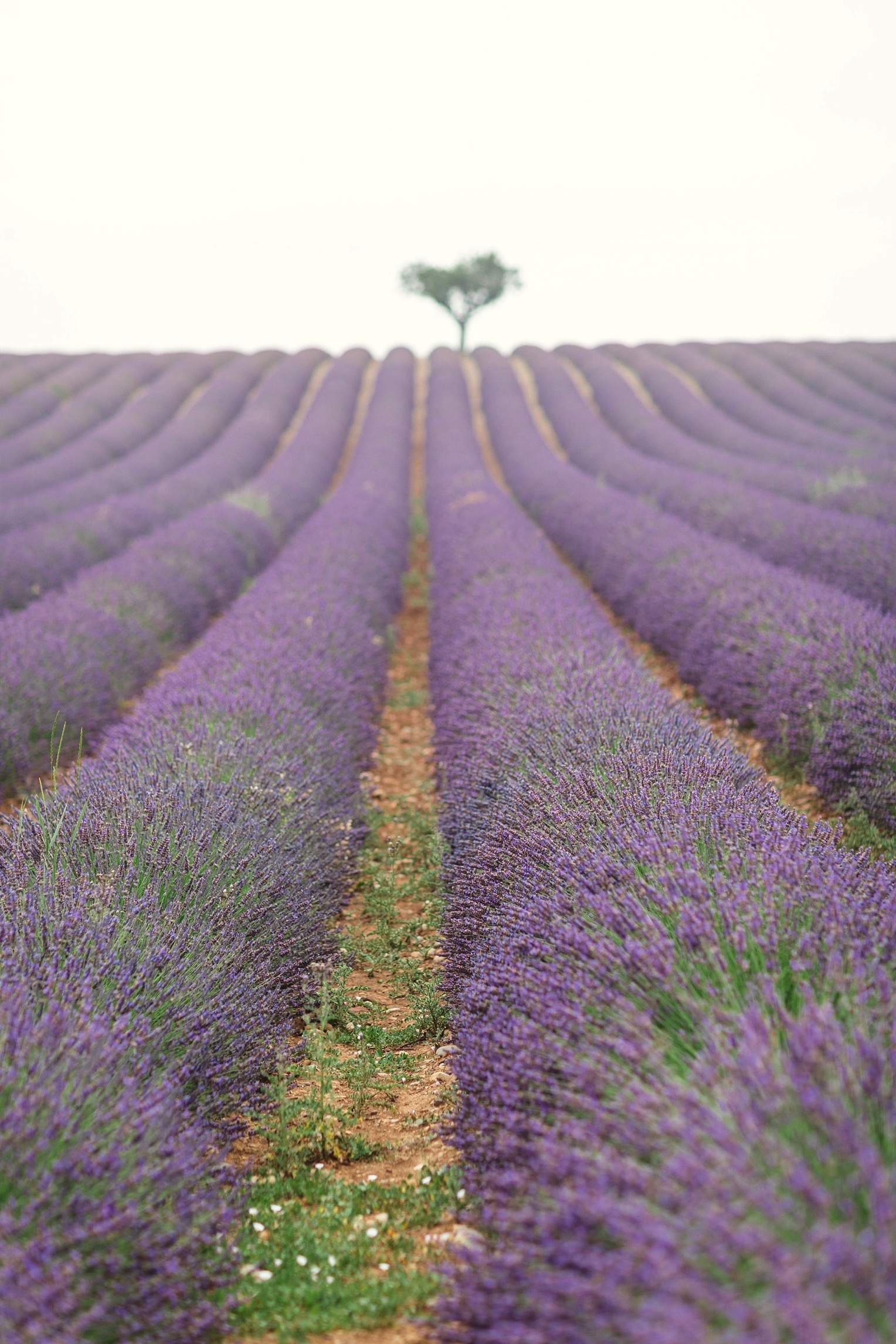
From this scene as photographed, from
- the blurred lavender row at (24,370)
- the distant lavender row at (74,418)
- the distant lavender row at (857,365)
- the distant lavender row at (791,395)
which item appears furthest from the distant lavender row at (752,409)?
the blurred lavender row at (24,370)

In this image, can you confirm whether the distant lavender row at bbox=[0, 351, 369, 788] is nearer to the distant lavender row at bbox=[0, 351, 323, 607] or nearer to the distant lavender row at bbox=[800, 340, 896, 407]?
the distant lavender row at bbox=[0, 351, 323, 607]

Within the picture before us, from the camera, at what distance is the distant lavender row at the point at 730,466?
848 cm

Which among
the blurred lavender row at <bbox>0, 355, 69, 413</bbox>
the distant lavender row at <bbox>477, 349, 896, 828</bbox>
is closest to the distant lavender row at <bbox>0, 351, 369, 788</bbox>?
the distant lavender row at <bbox>477, 349, 896, 828</bbox>

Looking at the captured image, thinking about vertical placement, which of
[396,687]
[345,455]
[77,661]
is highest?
[345,455]

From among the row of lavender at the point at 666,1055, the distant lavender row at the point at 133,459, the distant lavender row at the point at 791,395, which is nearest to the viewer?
the row of lavender at the point at 666,1055

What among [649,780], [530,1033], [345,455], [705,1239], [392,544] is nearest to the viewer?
[705,1239]

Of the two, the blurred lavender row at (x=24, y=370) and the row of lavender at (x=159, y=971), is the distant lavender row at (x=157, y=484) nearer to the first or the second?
the row of lavender at (x=159, y=971)

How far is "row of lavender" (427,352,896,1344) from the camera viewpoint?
0.98 metres

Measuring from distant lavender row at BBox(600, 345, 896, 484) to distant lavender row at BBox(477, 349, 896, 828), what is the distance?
9.63 feet

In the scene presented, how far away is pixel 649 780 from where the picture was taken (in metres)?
2.46

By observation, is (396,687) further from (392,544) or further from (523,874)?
(523,874)

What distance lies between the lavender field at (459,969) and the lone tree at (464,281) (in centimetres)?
2885

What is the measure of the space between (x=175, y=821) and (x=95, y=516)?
7.67 meters

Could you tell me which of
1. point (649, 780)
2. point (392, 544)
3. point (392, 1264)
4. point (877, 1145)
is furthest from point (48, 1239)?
point (392, 544)
